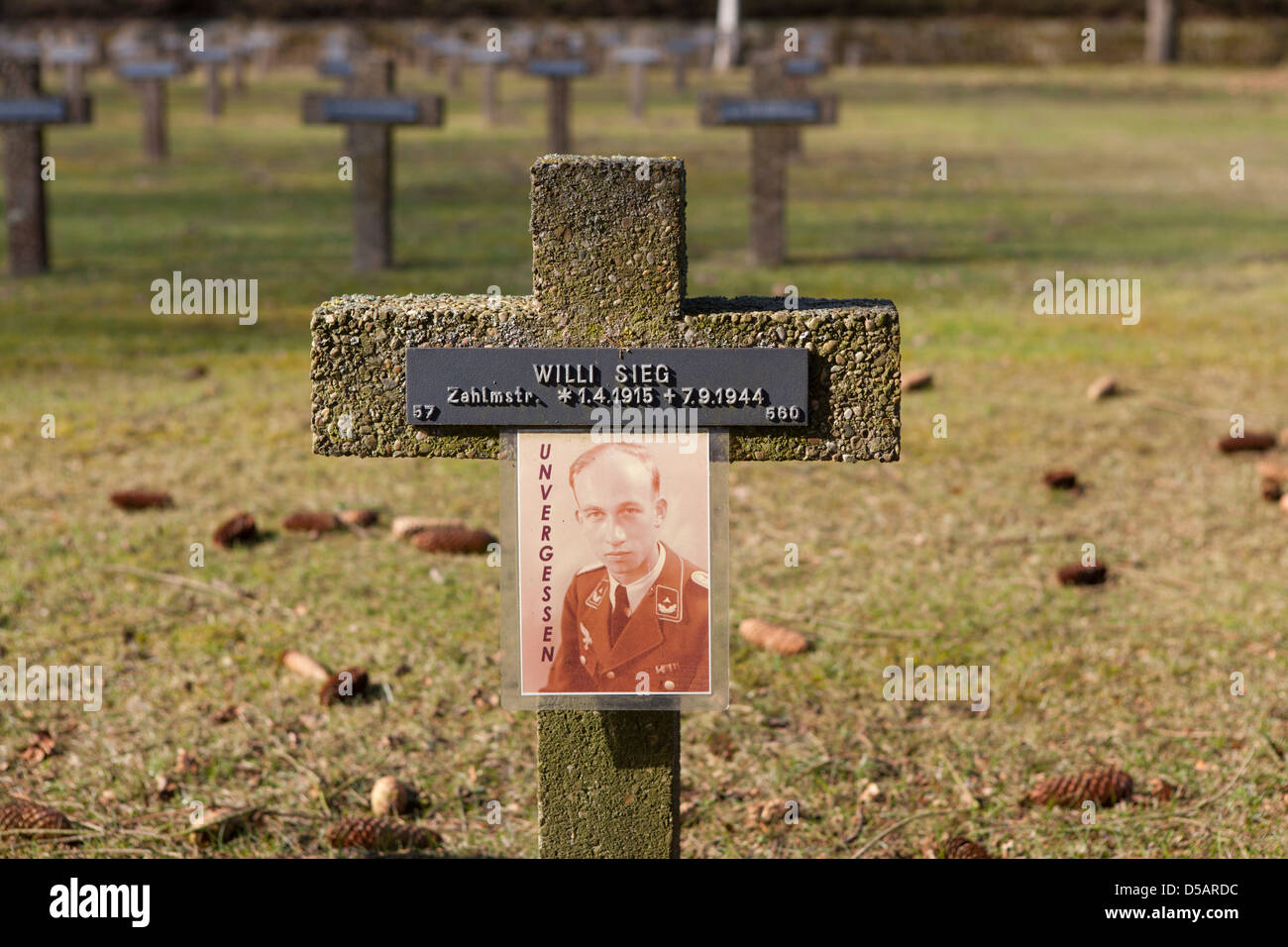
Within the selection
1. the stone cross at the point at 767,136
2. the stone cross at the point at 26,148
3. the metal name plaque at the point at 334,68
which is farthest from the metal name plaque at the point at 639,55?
the stone cross at the point at 26,148

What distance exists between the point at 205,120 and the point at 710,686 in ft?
71.5

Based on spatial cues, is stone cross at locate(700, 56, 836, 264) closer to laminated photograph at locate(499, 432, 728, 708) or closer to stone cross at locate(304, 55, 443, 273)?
stone cross at locate(304, 55, 443, 273)

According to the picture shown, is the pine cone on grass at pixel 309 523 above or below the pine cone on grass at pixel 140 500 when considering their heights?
below

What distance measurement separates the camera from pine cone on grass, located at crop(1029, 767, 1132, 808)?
387cm

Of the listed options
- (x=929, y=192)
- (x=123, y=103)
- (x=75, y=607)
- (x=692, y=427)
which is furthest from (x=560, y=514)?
(x=123, y=103)

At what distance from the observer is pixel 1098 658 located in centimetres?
478

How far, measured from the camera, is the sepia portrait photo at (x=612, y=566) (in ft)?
9.40

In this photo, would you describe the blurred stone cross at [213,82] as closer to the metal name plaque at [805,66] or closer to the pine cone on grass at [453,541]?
the metal name plaque at [805,66]

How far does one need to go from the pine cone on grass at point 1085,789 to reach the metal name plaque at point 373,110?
844 cm

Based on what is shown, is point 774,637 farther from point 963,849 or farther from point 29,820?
point 29,820

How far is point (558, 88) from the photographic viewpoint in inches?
676

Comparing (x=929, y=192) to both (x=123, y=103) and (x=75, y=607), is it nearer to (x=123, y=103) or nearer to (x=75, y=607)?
(x=75, y=607)

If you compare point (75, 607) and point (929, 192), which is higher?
point (929, 192)

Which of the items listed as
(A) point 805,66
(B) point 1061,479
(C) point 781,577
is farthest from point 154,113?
(C) point 781,577
